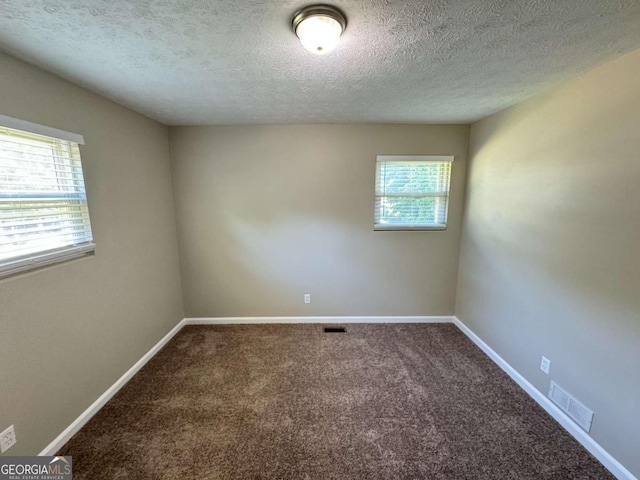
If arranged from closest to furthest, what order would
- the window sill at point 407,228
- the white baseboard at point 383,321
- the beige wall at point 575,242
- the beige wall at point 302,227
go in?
the beige wall at point 575,242 < the white baseboard at point 383,321 < the beige wall at point 302,227 < the window sill at point 407,228

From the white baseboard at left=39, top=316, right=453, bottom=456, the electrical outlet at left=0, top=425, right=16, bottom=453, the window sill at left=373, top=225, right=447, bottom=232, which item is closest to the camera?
the electrical outlet at left=0, top=425, right=16, bottom=453

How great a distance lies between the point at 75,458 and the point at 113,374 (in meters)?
0.62

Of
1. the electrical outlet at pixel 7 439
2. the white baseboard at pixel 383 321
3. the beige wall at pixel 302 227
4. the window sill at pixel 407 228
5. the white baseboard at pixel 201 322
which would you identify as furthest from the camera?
the window sill at pixel 407 228

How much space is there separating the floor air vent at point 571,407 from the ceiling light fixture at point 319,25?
8.74ft

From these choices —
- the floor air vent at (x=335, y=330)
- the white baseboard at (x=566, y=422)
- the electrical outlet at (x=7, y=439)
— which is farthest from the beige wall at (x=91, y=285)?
the white baseboard at (x=566, y=422)

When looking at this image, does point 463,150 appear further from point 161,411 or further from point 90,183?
point 161,411

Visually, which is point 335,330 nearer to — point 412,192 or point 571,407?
point 412,192

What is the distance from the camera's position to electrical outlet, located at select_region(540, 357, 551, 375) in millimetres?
1947

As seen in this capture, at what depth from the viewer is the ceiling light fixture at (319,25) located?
3.51 ft

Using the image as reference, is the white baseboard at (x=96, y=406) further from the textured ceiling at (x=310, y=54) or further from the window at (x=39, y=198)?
the textured ceiling at (x=310, y=54)

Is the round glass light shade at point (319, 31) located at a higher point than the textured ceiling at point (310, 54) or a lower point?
lower

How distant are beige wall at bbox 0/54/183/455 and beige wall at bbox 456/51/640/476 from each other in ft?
11.2

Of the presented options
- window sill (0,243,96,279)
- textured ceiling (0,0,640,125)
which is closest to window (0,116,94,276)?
window sill (0,243,96,279)

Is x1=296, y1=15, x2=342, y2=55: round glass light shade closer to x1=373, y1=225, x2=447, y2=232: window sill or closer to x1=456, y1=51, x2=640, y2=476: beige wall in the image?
x1=456, y1=51, x2=640, y2=476: beige wall
